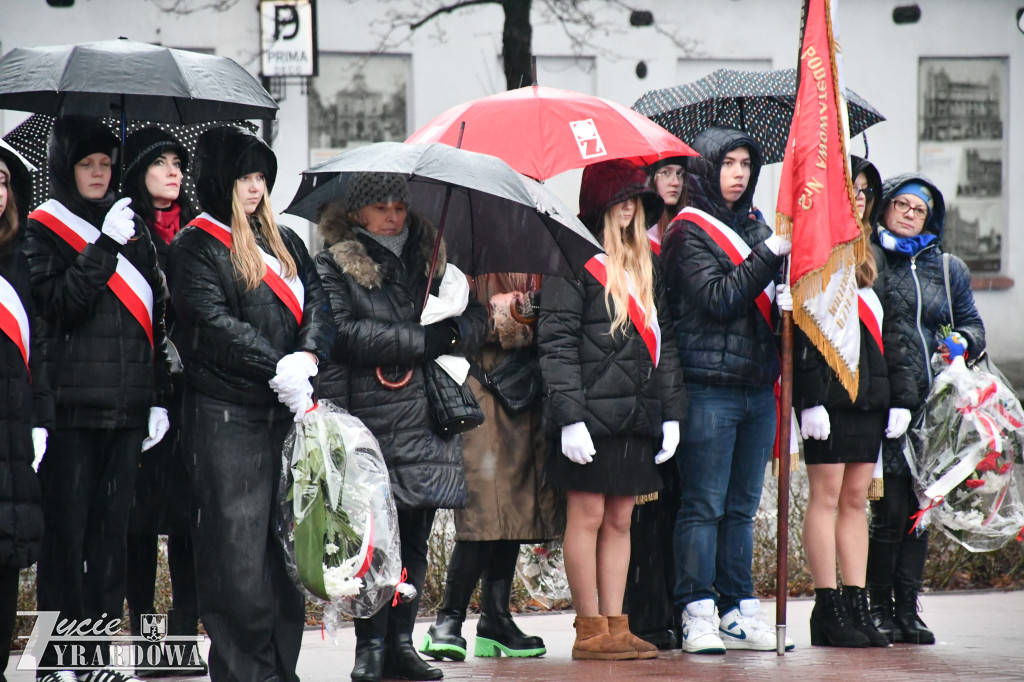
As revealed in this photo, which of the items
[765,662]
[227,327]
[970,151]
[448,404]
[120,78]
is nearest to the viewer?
[227,327]

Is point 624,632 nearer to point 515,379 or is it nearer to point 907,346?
point 515,379

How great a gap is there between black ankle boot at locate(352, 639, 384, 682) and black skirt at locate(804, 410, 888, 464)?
2325 millimetres

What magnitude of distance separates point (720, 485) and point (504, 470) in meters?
0.98

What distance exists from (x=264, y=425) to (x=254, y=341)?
34cm

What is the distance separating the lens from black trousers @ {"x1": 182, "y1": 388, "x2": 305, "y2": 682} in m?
5.54

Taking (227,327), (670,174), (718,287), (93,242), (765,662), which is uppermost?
(670,174)

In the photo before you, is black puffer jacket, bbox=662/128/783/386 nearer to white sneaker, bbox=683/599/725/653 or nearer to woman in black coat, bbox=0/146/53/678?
white sneaker, bbox=683/599/725/653

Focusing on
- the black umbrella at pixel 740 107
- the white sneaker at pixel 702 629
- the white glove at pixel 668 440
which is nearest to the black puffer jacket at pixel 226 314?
the white glove at pixel 668 440

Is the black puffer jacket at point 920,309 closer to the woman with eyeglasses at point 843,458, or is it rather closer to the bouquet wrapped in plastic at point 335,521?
the woman with eyeglasses at point 843,458

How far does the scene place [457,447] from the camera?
6.38 meters

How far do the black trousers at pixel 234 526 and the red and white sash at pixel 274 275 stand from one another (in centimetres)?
41

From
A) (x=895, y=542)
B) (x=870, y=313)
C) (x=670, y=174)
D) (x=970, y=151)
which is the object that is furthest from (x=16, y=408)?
(x=970, y=151)

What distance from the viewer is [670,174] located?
748 centimetres

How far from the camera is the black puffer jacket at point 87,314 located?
228 inches
